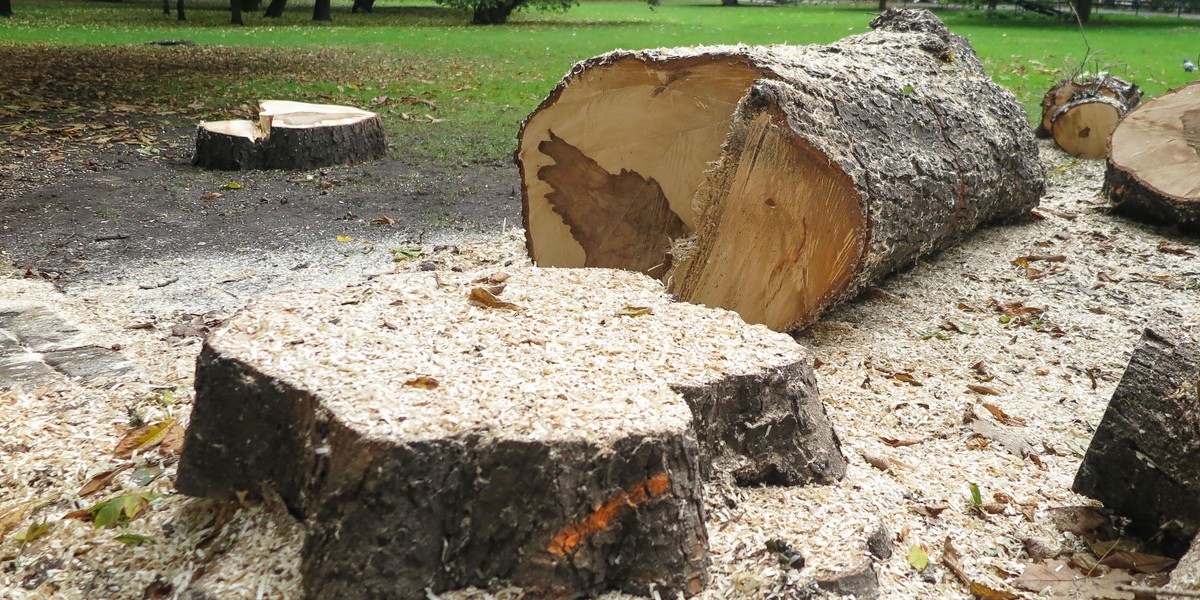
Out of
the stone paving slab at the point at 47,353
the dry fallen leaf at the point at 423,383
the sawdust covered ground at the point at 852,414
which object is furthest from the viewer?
the stone paving slab at the point at 47,353

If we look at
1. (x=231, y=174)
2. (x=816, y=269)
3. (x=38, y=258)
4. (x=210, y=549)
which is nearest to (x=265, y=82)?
(x=231, y=174)

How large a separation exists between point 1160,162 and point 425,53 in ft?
35.3

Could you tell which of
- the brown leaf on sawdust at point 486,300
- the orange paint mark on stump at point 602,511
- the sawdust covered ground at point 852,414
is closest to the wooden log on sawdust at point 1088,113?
the sawdust covered ground at point 852,414

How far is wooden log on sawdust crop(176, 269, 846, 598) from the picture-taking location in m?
1.97

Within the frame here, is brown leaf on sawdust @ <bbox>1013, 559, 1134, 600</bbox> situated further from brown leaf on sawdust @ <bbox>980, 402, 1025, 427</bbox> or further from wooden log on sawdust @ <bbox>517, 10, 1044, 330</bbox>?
wooden log on sawdust @ <bbox>517, 10, 1044, 330</bbox>

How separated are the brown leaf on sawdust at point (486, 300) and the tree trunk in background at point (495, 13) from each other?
63.3 feet

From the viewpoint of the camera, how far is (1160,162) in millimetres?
5598

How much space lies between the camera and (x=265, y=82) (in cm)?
1049

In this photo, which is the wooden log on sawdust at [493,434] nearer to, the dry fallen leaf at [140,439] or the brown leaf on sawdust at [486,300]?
the brown leaf on sawdust at [486,300]

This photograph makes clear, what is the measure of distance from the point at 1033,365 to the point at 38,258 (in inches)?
177

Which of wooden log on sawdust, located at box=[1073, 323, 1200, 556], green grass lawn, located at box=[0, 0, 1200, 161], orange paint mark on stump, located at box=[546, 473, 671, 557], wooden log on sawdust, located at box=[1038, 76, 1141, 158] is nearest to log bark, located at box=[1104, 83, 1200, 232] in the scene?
wooden log on sawdust, located at box=[1038, 76, 1141, 158]

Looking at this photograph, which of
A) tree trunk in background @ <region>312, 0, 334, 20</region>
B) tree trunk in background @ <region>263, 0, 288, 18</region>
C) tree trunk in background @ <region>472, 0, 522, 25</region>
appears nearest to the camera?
tree trunk in background @ <region>312, 0, 334, 20</region>

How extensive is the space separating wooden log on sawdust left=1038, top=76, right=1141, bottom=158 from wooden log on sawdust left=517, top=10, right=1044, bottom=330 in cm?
354

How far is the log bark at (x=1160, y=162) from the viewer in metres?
5.37
